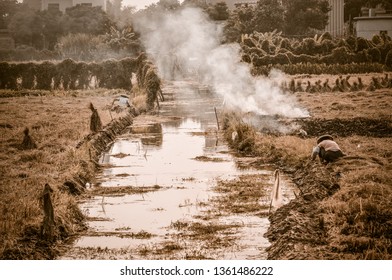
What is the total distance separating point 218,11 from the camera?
17781 millimetres

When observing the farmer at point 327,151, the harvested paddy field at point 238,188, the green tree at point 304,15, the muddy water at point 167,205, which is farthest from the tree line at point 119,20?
the muddy water at point 167,205

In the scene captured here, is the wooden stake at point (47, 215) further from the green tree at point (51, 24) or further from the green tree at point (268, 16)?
the green tree at point (268, 16)

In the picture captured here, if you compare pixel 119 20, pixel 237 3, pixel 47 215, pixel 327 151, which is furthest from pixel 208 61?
pixel 47 215

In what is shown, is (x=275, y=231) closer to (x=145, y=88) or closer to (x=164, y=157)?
(x=164, y=157)

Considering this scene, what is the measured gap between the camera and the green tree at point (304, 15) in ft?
34.5

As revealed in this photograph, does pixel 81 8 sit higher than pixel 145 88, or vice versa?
pixel 81 8

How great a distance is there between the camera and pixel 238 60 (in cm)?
1998

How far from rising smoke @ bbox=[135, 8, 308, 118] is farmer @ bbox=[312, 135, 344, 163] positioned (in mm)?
3579

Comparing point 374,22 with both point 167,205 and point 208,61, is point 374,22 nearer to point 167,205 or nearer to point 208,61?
point 167,205

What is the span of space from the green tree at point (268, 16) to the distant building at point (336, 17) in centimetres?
535

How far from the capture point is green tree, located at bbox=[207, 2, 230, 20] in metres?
16.7

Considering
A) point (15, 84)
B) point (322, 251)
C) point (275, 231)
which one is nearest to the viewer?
point (322, 251)
